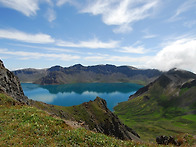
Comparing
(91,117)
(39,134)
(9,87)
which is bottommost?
(91,117)

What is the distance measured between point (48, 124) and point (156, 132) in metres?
166

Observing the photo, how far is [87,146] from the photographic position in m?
17.5

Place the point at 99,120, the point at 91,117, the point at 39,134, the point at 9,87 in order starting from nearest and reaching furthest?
the point at 39,134 → the point at 9,87 → the point at 99,120 → the point at 91,117

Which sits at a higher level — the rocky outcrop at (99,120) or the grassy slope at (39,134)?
the grassy slope at (39,134)

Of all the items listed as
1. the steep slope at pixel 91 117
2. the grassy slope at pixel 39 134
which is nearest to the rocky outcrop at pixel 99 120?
the steep slope at pixel 91 117

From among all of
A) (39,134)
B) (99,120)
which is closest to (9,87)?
(39,134)

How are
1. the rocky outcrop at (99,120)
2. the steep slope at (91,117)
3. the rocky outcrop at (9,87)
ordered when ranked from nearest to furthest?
the rocky outcrop at (9,87) < the steep slope at (91,117) < the rocky outcrop at (99,120)

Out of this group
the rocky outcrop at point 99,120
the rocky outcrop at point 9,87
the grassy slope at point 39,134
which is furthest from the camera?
the rocky outcrop at point 99,120

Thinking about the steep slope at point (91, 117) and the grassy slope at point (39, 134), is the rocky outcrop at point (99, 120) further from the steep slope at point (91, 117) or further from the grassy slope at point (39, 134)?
the grassy slope at point (39, 134)

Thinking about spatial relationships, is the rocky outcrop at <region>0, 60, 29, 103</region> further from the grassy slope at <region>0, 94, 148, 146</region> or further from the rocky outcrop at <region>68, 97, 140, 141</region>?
the rocky outcrop at <region>68, 97, 140, 141</region>

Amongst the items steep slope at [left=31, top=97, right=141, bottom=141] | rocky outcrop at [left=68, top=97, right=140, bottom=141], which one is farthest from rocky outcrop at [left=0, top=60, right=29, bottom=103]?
rocky outcrop at [left=68, top=97, right=140, bottom=141]

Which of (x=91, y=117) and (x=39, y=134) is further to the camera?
(x=91, y=117)

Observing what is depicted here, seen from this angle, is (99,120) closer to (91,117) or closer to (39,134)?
(91,117)

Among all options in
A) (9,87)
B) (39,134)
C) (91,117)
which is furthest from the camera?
(91,117)
